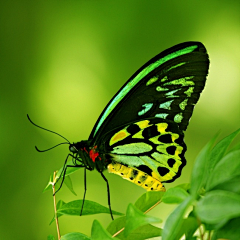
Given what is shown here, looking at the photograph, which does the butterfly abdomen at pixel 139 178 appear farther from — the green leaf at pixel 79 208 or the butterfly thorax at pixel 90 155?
the green leaf at pixel 79 208

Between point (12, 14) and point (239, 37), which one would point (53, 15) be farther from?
point (239, 37)

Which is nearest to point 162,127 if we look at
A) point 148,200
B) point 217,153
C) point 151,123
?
point 151,123

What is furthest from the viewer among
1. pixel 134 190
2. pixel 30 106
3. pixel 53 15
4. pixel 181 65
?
pixel 53 15

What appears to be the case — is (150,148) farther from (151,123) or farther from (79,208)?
(79,208)

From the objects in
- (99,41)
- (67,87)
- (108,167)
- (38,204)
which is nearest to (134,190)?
(38,204)

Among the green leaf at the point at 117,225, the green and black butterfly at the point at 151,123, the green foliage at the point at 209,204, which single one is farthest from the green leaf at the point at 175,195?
the green and black butterfly at the point at 151,123
